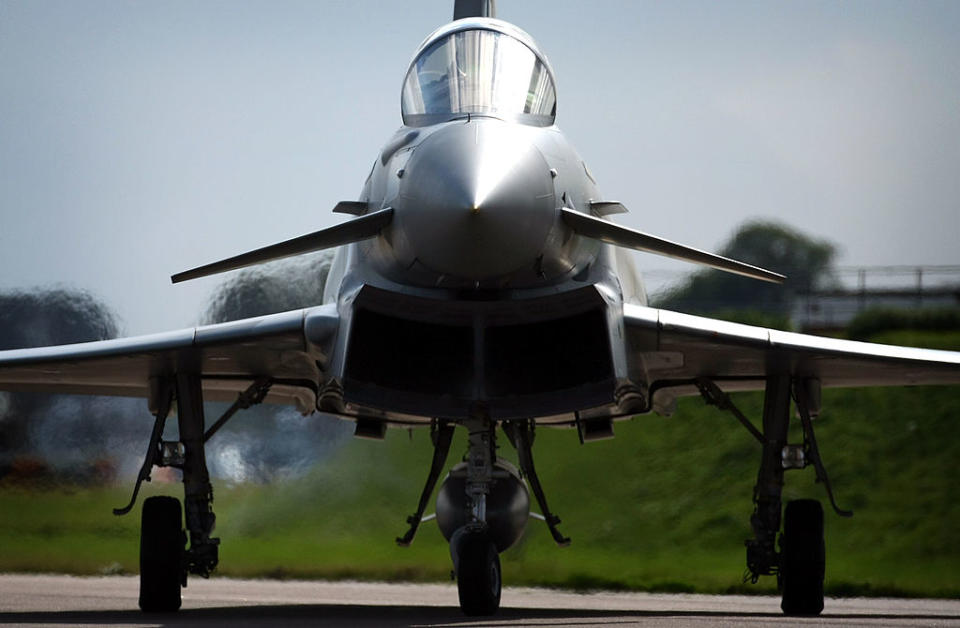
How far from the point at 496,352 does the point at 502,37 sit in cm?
184

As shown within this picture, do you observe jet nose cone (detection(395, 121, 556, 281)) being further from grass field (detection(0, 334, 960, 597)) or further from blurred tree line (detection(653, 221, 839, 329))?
blurred tree line (detection(653, 221, 839, 329))

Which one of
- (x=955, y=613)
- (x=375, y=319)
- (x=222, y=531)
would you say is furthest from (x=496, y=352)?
(x=222, y=531)

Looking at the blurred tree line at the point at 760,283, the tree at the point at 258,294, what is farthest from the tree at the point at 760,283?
the tree at the point at 258,294

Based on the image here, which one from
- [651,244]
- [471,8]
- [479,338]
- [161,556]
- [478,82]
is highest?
[471,8]

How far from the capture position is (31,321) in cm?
1567

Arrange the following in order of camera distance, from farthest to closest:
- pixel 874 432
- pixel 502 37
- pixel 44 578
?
1. pixel 874 432
2. pixel 44 578
3. pixel 502 37

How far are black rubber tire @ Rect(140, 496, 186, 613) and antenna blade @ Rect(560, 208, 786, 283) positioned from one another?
12.0 ft

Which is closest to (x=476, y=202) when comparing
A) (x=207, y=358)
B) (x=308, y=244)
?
(x=308, y=244)

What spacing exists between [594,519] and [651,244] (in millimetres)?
9048

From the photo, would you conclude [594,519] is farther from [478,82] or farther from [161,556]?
[478,82]

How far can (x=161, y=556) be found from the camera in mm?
10219

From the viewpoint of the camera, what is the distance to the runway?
8.70 metres

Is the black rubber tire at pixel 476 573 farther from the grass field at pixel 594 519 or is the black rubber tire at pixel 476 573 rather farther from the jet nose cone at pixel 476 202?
the grass field at pixel 594 519

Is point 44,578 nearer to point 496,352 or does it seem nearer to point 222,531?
point 222,531
